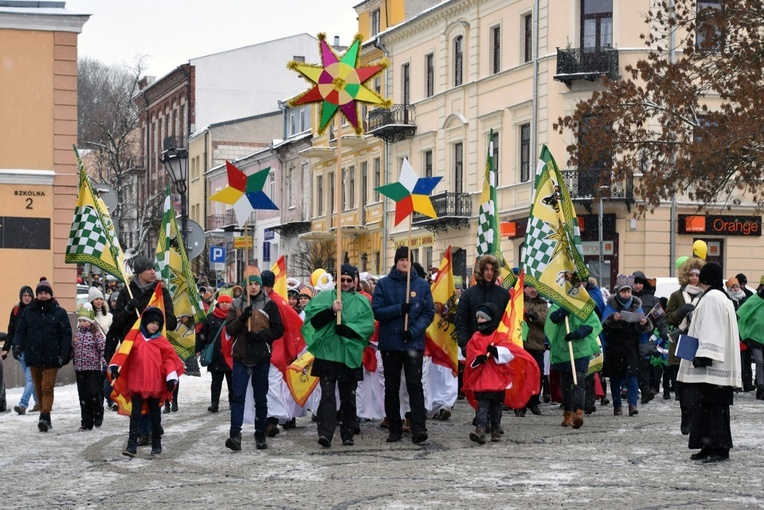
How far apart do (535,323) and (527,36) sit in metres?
25.4

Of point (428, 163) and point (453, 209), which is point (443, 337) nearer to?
point (453, 209)

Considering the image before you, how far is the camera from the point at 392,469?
12203 millimetres

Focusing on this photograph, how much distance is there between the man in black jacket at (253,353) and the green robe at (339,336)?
41cm

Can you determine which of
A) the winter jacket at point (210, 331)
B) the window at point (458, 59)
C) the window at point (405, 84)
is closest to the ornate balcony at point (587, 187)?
the window at point (458, 59)

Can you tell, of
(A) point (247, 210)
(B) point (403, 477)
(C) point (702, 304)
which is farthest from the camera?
(A) point (247, 210)

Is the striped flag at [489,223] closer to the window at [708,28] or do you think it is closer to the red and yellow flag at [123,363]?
the red and yellow flag at [123,363]

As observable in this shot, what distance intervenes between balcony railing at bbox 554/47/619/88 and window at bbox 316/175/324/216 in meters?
21.3

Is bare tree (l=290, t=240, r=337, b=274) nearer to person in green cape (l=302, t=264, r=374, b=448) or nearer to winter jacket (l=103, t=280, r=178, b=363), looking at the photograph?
winter jacket (l=103, t=280, r=178, b=363)

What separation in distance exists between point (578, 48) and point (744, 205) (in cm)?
601

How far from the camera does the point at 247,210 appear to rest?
15.1m

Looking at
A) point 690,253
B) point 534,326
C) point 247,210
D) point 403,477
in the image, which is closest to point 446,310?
point 534,326

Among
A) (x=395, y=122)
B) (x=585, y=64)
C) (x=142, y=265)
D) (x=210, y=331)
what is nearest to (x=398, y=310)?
(x=142, y=265)

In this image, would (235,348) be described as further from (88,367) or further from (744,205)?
(744,205)

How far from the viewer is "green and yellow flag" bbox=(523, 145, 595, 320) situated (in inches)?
644
